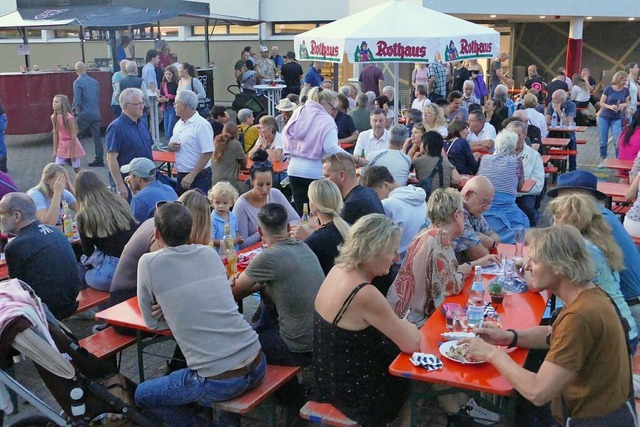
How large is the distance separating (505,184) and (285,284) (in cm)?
344

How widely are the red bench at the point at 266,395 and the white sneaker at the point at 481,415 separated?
116cm

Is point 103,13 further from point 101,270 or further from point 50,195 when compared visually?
point 101,270

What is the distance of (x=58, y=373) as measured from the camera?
141 inches

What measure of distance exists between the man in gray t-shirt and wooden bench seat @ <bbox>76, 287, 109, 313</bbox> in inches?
56.2

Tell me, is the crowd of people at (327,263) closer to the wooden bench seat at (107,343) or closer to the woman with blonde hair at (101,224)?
the woman with blonde hair at (101,224)

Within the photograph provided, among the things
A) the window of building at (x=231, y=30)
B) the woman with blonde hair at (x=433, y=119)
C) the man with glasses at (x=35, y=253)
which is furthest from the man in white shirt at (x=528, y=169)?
the window of building at (x=231, y=30)

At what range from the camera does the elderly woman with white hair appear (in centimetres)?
628

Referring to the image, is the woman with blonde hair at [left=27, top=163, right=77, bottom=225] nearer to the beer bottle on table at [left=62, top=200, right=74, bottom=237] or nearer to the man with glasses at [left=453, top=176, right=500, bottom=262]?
the beer bottle on table at [left=62, top=200, right=74, bottom=237]

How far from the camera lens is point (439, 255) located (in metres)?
4.07

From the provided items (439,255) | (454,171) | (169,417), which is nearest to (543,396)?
(439,255)

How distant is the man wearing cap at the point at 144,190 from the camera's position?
18.6ft

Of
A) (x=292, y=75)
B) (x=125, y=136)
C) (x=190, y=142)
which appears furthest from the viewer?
(x=292, y=75)

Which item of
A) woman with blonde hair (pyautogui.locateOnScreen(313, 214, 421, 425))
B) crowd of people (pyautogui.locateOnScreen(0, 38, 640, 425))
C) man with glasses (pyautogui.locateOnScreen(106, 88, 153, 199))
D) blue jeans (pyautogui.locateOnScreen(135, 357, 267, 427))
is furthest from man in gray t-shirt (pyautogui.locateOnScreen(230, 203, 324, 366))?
man with glasses (pyautogui.locateOnScreen(106, 88, 153, 199))

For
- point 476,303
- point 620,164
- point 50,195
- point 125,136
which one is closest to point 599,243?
point 476,303
